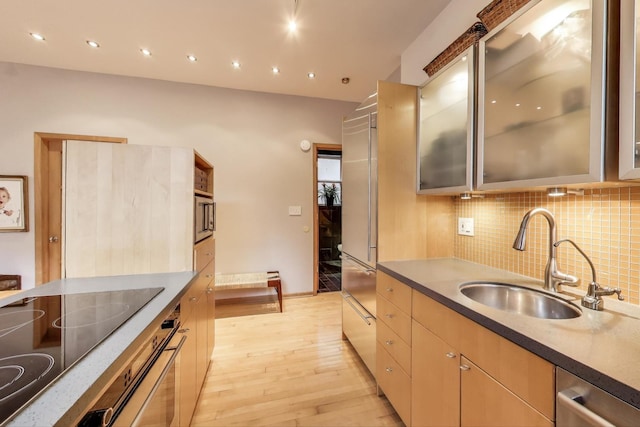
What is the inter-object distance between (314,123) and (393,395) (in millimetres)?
3298

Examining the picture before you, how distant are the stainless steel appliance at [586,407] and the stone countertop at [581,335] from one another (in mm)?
19

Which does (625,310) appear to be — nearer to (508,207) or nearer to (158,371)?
(508,207)

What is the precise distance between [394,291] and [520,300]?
0.61 m

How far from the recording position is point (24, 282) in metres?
2.89

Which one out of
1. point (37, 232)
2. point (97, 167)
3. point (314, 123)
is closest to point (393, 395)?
point (97, 167)

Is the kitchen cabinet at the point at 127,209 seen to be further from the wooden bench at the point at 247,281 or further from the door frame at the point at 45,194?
the door frame at the point at 45,194

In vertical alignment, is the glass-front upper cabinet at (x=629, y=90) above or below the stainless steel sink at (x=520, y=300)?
above

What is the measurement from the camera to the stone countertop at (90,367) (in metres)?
0.49

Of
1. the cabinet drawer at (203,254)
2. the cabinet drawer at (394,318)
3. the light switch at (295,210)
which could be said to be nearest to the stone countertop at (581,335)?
the cabinet drawer at (394,318)

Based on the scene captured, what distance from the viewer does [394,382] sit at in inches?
59.2

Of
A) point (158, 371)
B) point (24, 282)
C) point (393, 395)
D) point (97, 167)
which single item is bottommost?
point (393, 395)

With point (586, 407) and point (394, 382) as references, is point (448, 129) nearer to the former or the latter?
point (586, 407)

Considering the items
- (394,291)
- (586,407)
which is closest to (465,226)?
(394,291)

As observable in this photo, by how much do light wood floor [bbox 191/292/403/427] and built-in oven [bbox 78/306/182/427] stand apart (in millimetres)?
598
